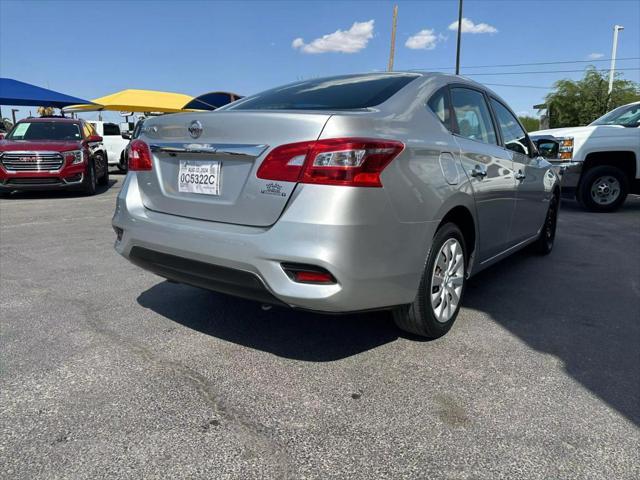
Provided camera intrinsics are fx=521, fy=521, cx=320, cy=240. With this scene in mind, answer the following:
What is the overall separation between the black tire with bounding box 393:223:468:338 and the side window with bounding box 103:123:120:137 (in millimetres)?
17349

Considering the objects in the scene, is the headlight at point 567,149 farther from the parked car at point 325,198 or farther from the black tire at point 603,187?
the parked car at point 325,198

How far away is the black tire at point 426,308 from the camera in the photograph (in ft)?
9.52

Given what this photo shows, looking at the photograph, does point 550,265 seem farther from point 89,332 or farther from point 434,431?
point 89,332

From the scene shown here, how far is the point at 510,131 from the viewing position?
437 centimetres

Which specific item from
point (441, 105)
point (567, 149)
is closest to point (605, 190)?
point (567, 149)

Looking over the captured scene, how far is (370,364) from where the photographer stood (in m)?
2.87

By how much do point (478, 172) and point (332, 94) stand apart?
1070 millimetres

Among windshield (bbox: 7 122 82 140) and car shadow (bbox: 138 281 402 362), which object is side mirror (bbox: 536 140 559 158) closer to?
car shadow (bbox: 138 281 402 362)

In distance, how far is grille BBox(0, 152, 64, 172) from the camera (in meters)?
9.80

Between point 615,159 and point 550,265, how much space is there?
4604 millimetres

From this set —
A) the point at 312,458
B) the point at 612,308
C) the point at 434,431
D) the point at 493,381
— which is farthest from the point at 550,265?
the point at 312,458

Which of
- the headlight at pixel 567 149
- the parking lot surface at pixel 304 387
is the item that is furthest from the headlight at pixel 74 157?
the headlight at pixel 567 149

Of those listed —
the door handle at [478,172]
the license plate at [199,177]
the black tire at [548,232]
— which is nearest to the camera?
the license plate at [199,177]

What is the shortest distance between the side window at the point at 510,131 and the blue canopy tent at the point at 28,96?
827 inches
